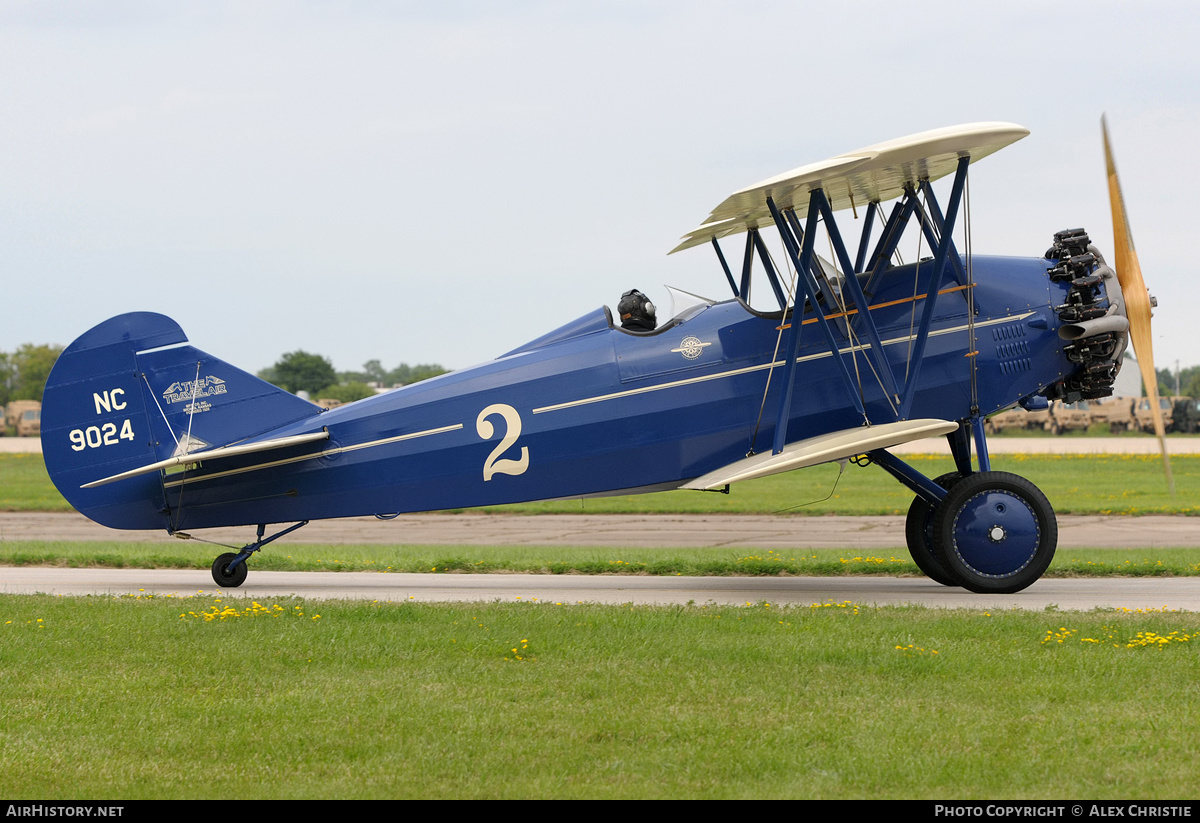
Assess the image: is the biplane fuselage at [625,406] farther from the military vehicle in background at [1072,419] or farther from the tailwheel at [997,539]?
the military vehicle in background at [1072,419]

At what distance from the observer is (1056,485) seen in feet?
116

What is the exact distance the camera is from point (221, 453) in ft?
40.7

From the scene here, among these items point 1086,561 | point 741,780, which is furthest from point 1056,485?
point 741,780

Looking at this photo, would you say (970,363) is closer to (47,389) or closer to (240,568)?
(240,568)

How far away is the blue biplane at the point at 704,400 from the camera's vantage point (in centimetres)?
1186

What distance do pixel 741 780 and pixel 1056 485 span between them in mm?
33321

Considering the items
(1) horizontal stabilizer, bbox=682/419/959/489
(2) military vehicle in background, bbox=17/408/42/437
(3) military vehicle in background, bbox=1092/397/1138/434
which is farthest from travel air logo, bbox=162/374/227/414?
(2) military vehicle in background, bbox=17/408/42/437

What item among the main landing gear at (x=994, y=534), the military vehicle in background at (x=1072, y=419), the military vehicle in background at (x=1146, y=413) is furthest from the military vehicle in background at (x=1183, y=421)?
the main landing gear at (x=994, y=534)

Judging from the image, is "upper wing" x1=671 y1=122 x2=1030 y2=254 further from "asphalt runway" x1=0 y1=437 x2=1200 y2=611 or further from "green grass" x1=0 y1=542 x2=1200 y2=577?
"green grass" x1=0 y1=542 x2=1200 y2=577

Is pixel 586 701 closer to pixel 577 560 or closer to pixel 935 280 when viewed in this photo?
pixel 935 280

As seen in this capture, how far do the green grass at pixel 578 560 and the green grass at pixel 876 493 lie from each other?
599 centimetres

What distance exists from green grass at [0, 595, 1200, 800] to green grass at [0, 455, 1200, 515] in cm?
1391

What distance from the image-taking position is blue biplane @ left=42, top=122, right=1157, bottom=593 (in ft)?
38.9

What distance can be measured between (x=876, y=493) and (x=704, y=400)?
23.3m
